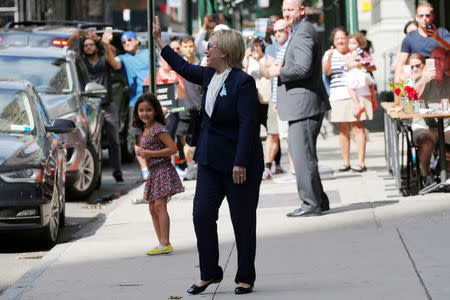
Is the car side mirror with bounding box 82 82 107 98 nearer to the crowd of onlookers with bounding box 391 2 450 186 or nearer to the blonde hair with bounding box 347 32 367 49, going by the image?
the blonde hair with bounding box 347 32 367 49

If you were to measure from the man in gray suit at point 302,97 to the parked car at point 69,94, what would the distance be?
3894 millimetres

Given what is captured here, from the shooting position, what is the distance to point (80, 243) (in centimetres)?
951

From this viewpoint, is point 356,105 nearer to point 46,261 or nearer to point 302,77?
point 302,77

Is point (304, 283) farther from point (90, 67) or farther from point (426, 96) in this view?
point (90, 67)

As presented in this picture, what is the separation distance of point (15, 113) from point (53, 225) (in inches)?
55.8

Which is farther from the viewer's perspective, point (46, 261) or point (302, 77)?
point (302, 77)

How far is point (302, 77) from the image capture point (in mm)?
9906

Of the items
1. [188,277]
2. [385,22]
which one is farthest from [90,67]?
[385,22]

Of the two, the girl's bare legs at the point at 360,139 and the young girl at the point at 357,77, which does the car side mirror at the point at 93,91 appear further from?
the girl's bare legs at the point at 360,139

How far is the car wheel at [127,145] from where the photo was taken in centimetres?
1800

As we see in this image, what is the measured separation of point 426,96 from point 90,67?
5.99 metres

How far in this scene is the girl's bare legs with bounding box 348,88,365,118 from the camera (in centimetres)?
1384

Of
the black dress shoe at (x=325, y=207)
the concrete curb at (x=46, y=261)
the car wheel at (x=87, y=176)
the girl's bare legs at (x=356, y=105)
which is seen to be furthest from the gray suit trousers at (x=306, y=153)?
the car wheel at (x=87, y=176)

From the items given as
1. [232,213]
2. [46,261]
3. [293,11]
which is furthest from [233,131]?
[293,11]
